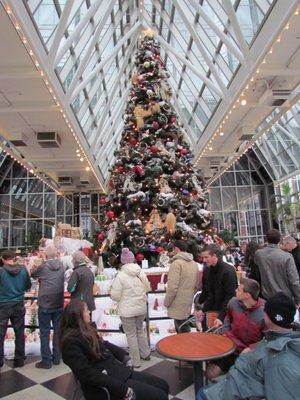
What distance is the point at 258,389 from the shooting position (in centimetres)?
209

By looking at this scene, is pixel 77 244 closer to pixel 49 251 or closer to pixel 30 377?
→ pixel 49 251

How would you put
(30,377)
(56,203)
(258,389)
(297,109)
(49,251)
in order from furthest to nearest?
(56,203) → (297,109) → (49,251) → (30,377) → (258,389)

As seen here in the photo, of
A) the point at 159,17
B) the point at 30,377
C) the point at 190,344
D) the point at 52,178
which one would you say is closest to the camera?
the point at 190,344

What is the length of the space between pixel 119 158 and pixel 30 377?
21.5 feet

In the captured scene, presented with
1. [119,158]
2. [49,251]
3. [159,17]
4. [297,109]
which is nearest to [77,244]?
[119,158]

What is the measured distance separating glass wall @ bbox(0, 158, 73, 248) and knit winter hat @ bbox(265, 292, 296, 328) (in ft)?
69.6

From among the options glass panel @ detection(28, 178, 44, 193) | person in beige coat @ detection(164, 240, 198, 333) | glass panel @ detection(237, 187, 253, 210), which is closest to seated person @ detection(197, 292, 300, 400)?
person in beige coat @ detection(164, 240, 198, 333)

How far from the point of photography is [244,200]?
947 inches

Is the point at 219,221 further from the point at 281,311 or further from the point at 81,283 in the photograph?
the point at 281,311

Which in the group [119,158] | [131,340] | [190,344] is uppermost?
[119,158]

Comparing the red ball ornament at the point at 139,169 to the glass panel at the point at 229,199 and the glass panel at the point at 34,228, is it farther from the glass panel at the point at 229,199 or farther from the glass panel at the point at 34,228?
the glass panel at the point at 229,199

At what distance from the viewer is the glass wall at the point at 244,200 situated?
77.5ft

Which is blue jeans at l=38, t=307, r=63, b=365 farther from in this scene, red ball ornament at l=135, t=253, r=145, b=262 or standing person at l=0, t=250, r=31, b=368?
red ball ornament at l=135, t=253, r=145, b=262

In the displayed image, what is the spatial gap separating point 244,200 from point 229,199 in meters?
1.00
